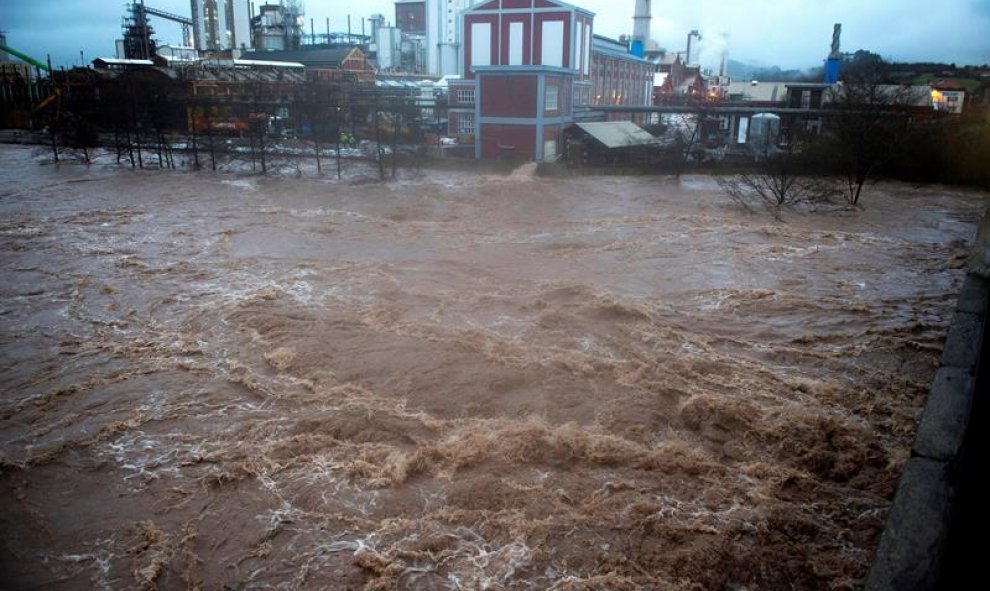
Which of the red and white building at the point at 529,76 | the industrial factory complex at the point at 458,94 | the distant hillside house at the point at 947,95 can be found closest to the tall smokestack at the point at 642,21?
the industrial factory complex at the point at 458,94

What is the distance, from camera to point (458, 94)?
1608 inches

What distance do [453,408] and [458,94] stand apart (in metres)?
34.6

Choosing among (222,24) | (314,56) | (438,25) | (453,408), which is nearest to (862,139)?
(453,408)

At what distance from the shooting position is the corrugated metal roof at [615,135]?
1335 inches

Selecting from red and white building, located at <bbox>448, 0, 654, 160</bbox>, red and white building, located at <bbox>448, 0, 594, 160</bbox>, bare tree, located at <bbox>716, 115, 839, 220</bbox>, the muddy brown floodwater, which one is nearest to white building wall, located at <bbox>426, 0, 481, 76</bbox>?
red and white building, located at <bbox>448, 0, 654, 160</bbox>

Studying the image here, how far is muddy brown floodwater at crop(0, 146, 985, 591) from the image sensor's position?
21.1 ft

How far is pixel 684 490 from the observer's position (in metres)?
7.38

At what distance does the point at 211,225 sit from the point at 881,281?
17.8m

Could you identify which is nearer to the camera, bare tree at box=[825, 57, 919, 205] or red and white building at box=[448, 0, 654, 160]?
bare tree at box=[825, 57, 919, 205]

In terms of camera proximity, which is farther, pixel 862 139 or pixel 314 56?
pixel 314 56

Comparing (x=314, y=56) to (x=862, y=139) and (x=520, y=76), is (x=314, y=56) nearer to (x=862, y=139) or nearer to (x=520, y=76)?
(x=520, y=76)

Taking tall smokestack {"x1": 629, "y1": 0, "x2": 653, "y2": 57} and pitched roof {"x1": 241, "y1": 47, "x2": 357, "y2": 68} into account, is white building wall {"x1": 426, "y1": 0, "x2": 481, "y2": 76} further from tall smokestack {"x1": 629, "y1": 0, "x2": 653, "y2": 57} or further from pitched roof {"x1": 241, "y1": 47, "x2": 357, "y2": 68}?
pitched roof {"x1": 241, "y1": 47, "x2": 357, "y2": 68}

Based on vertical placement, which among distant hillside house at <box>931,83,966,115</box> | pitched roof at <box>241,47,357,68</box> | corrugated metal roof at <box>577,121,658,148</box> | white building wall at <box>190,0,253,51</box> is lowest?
corrugated metal roof at <box>577,121,658,148</box>

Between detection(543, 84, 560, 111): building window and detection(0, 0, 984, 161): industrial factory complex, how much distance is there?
0.09 m
